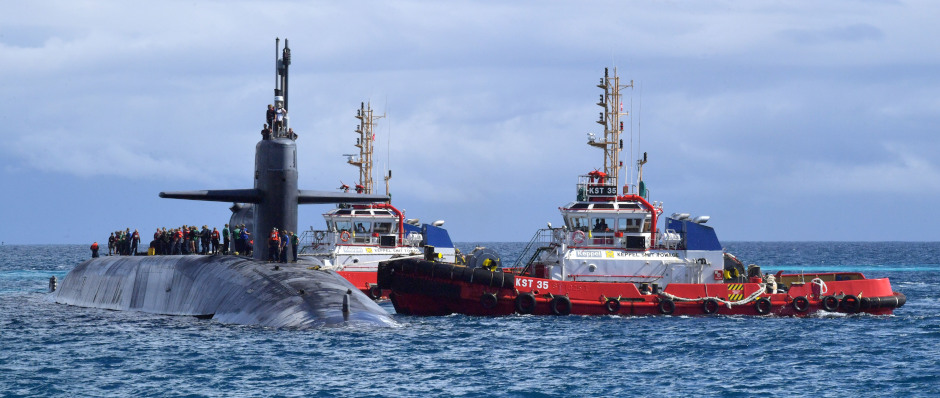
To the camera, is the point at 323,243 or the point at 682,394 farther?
the point at 323,243

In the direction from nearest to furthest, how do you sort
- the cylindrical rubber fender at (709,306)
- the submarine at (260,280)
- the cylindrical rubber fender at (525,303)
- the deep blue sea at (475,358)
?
the deep blue sea at (475,358)
the submarine at (260,280)
the cylindrical rubber fender at (525,303)
the cylindrical rubber fender at (709,306)

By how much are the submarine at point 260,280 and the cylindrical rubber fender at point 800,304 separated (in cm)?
1406

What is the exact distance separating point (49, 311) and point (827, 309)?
1033 inches

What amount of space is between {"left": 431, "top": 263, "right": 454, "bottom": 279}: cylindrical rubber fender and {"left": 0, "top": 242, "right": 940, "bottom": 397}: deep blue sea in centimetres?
209

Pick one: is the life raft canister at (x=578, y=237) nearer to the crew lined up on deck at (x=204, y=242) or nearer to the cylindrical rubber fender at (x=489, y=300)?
the cylindrical rubber fender at (x=489, y=300)

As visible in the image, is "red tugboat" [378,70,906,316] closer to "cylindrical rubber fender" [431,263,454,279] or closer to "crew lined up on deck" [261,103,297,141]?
"cylindrical rubber fender" [431,263,454,279]

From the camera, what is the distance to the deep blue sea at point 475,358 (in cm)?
2000

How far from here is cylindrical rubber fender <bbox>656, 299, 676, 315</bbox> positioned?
3419 centimetres

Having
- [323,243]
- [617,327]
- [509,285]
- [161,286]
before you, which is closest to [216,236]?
[161,286]

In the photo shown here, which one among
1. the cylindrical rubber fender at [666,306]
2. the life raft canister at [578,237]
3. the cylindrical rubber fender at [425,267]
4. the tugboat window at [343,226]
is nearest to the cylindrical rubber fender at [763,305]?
the cylindrical rubber fender at [666,306]

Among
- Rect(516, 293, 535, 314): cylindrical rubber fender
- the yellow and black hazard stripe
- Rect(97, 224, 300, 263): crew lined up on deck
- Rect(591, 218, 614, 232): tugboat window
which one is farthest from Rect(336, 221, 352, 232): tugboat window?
the yellow and black hazard stripe

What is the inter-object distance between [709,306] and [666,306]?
150 centimetres

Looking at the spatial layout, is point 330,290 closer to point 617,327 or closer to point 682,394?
point 617,327

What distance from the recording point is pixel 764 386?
68.3ft
